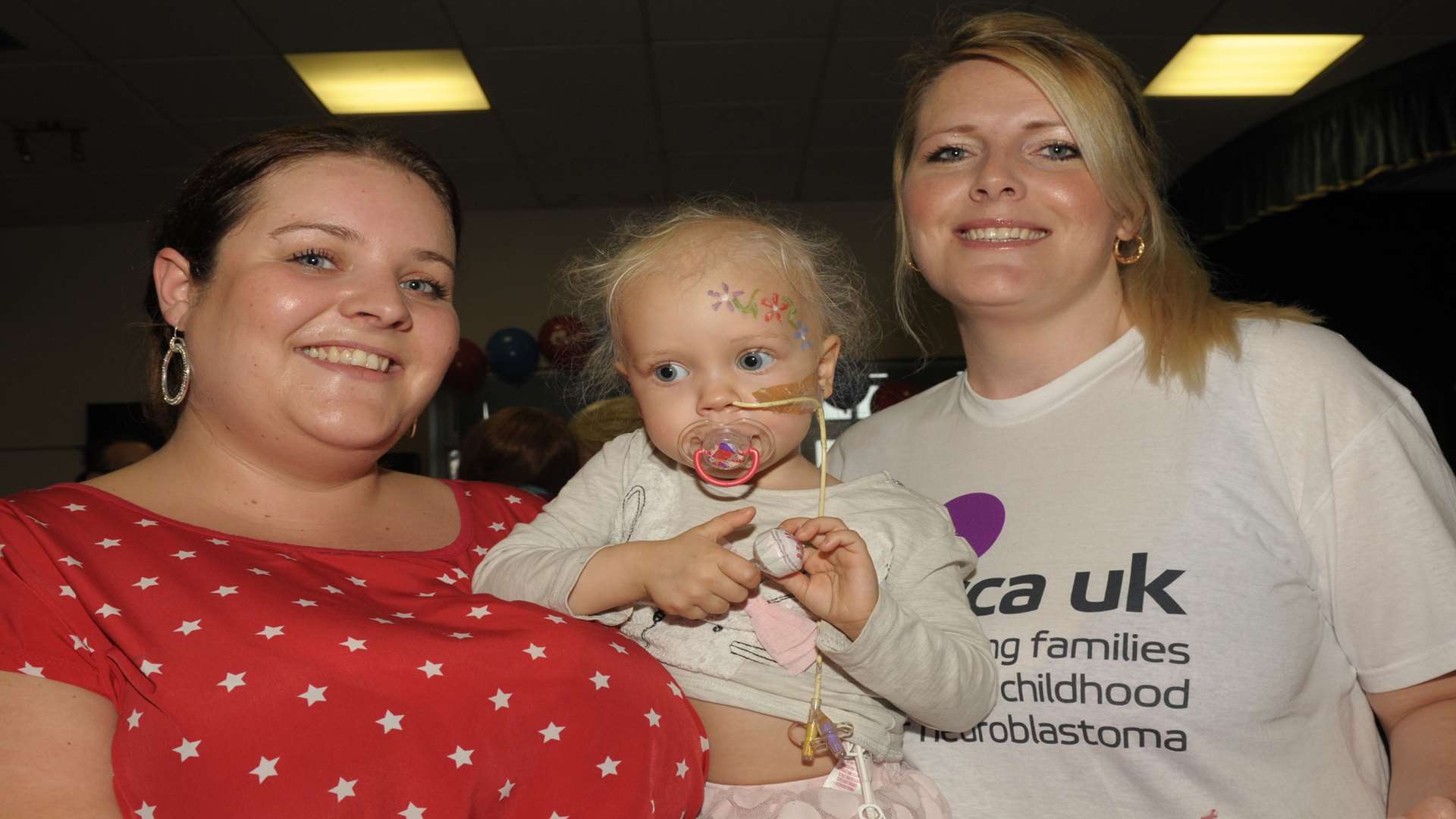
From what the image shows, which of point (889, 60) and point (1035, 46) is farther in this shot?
point (889, 60)

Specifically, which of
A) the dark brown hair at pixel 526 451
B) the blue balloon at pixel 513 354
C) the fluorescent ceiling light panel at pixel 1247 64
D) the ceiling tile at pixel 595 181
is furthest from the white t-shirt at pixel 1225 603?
the blue balloon at pixel 513 354

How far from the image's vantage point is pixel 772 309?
5.48ft

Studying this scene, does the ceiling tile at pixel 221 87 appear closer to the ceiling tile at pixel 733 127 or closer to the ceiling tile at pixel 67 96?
the ceiling tile at pixel 67 96

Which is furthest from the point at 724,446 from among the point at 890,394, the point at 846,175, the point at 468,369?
the point at 846,175

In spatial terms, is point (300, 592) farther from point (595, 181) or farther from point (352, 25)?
point (595, 181)

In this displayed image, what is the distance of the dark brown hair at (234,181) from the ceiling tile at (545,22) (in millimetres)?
3840

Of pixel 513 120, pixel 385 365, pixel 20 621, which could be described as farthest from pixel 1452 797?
pixel 513 120

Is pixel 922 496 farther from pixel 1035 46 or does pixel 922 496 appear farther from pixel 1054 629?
pixel 1035 46

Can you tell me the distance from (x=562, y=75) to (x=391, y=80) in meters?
1.00

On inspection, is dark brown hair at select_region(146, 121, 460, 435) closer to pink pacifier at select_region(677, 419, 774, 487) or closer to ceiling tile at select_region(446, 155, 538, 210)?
pink pacifier at select_region(677, 419, 774, 487)

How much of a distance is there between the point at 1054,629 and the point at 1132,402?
17.2 inches

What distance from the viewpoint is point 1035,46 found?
6.41ft

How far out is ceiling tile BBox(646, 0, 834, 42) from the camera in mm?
5426

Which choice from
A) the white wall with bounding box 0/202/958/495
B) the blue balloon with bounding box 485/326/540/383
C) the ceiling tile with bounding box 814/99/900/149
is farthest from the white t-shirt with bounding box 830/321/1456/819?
the white wall with bounding box 0/202/958/495
